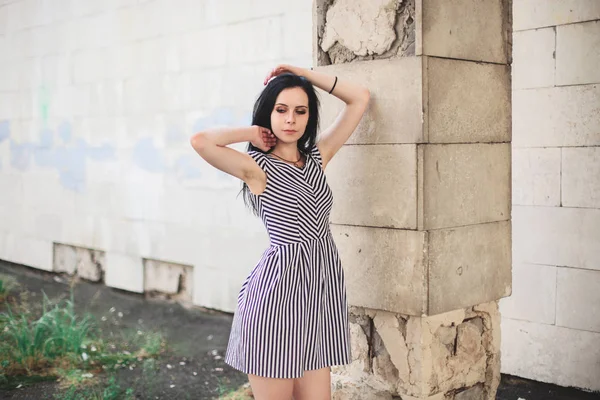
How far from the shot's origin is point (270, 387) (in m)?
2.73

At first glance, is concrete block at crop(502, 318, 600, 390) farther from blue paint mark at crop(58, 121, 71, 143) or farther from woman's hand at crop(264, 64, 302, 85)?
blue paint mark at crop(58, 121, 71, 143)

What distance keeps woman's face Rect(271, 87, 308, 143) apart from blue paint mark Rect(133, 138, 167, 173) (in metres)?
4.01

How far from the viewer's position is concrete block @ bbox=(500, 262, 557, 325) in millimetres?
4316

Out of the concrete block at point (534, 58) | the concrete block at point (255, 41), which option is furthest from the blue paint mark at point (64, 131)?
the concrete block at point (534, 58)

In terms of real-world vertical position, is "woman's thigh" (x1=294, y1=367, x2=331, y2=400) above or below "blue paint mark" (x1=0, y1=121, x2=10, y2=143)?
below

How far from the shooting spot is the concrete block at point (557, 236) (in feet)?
13.6

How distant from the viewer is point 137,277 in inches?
278

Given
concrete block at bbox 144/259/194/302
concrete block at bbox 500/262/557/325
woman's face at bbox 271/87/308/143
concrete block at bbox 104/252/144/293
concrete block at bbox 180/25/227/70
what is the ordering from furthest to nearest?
concrete block at bbox 104/252/144/293 → concrete block at bbox 144/259/194/302 → concrete block at bbox 180/25/227/70 → concrete block at bbox 500/262/557/325 → woman's face at bbox 271/87/308/143

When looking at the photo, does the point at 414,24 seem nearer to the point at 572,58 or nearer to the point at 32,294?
the point at 572,58

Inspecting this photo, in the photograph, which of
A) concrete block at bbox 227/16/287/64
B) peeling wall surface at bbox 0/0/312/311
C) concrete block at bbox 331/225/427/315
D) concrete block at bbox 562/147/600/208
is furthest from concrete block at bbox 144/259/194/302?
concrete block at bbox 331/225/427/315

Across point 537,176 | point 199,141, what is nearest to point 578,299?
point 537,176

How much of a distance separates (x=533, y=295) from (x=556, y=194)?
0.58 meters

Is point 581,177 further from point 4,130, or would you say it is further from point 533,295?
point 4,130

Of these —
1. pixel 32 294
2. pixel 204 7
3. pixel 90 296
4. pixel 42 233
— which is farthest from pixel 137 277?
pixel 204 7
